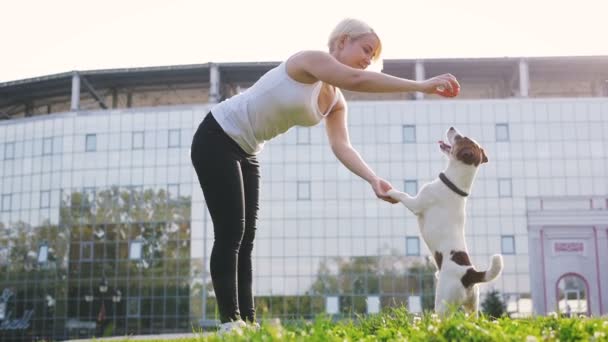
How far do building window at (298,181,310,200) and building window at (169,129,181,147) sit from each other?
8462mm

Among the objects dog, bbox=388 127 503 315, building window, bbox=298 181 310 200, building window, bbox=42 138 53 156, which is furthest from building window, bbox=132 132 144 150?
dog, bbox=388 127 503 315

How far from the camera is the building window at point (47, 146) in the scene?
52531 mm

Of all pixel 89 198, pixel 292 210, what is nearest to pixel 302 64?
pixel 292 210

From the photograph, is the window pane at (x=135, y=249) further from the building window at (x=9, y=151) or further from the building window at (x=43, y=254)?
→ the building window at (x=9, y=151)

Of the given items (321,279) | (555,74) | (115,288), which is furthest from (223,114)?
(555,74)

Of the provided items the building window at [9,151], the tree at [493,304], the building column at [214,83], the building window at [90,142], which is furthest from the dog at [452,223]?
the building window at [9,151]

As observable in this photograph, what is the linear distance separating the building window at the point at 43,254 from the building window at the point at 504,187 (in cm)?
3014

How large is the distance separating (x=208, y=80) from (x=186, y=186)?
887cm

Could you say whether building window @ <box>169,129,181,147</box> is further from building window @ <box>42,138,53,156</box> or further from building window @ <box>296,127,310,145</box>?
building window @ <box>42,138,53,156</box>

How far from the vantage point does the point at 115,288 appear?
50.6 meters

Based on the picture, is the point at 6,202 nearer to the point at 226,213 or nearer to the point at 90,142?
the point at 90,142

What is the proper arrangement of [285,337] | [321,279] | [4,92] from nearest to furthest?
[285,337] < [321,279] < [4,92]

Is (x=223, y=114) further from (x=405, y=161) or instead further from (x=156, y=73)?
(x=156, y=73)

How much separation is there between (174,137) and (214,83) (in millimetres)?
4478
